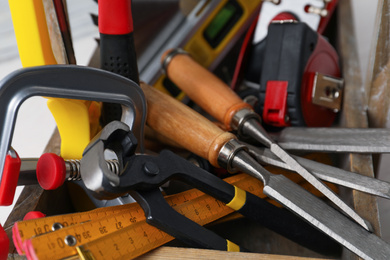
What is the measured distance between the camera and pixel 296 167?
572 mm

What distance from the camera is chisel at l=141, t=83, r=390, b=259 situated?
1.58 feet

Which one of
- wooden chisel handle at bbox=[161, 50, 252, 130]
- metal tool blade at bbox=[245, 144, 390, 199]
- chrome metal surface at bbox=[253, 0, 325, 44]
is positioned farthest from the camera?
chrome metal surface at bbox=[253, 0, 325, 44]

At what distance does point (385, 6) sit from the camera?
2.16ft

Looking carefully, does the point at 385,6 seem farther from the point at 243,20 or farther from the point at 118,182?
the point at 118,182

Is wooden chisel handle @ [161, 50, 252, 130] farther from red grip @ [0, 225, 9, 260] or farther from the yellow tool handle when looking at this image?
red grip @ [0, 225, 9, 260]

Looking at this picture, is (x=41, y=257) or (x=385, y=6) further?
(x=385, y=6)

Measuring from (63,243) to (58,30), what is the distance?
28 cm

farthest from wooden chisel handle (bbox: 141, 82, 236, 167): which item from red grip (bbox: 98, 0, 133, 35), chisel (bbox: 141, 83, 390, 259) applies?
red grip (bbox: 98, 0, 133, 35)

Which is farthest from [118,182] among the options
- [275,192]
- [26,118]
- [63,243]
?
[26,118]

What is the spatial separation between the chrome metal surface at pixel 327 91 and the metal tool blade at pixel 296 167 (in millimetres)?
121

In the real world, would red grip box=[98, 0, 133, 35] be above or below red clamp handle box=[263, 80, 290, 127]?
above

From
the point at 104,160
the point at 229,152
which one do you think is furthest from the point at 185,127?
the point at 104,160

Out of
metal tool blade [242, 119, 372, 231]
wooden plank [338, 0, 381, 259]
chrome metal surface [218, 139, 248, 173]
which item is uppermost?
chrome metal surface [218, 139, 248, 173]

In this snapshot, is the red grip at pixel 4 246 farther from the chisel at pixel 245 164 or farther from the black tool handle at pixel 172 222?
the chisel at pixel 245 164
